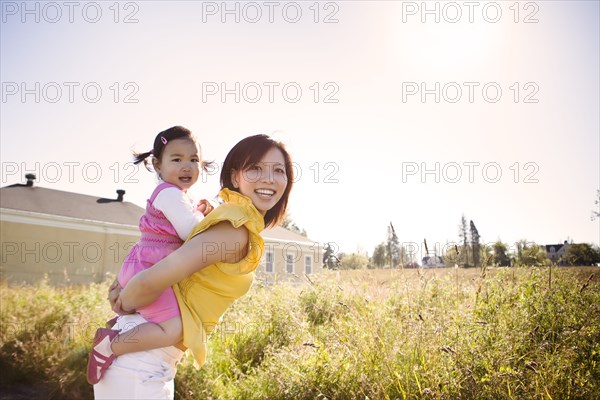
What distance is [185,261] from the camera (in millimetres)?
1627

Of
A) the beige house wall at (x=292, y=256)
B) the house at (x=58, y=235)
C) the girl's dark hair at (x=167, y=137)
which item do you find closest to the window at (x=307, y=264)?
the beige house wall at (x=292, y=256)

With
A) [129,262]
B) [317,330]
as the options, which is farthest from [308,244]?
[129,262]

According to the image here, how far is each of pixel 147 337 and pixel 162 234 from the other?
50 centimetres

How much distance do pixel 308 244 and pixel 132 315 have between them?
2631 centimetres

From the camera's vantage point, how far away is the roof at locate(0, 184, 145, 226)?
21500 mm

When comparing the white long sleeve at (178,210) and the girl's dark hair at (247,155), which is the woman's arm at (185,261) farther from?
the girl's dark hair at (247,155)

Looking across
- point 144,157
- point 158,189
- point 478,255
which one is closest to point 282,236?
point 478,255

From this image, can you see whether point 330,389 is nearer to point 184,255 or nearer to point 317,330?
point 317,330

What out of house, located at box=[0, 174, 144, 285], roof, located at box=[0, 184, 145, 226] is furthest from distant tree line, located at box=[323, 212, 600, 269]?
roof, located at box=[0, 184, 145, 226]

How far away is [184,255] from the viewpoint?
163 centimetres

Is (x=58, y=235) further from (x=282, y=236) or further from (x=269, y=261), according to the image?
(x=282, y=236)

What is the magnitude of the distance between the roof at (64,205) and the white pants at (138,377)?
22880 millimetres

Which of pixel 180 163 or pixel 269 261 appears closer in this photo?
pixel 180 163

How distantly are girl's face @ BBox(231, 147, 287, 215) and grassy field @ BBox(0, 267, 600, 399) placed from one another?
4.00 ft
